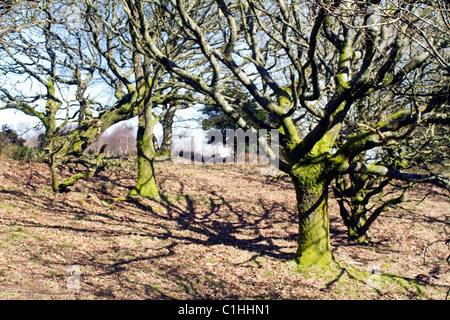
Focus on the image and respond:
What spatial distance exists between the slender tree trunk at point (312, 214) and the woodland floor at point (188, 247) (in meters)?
0.33

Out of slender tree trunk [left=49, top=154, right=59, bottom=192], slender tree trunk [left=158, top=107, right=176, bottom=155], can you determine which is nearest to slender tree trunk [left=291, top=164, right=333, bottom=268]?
slender tree trunk [left=49, top=154, right=59, bottom=192]

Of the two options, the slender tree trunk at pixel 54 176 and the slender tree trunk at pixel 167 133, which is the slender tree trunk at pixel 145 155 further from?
the slender tree trunk at pixel 167 133

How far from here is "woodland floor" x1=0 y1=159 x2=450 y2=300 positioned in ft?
19.5

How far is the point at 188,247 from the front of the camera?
27.3 feet

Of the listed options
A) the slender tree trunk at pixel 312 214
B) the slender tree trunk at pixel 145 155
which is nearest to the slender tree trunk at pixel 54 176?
the slender tree trunk at pixel 145 155

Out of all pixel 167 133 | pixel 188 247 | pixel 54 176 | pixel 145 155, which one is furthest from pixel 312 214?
pixel 167 133

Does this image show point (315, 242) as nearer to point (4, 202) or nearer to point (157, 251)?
point (157, 251)

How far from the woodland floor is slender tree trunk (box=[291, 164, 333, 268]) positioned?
33 cm

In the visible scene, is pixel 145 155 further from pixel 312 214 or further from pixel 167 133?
pixel 167 133

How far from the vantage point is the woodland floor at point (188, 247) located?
595 cm

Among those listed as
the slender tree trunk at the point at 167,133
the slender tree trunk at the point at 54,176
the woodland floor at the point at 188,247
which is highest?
the slender tree trunk at the point at 167,133

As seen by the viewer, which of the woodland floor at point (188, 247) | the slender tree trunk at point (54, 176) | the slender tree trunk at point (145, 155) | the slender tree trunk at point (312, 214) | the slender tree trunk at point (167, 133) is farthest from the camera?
the slender tree trunk at point (167, 133)

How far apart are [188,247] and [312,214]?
3112mm

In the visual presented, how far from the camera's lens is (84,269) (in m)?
6.13
